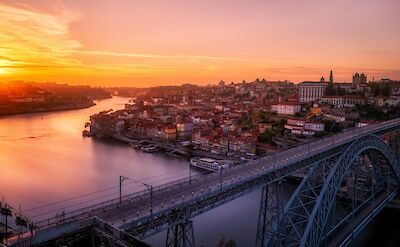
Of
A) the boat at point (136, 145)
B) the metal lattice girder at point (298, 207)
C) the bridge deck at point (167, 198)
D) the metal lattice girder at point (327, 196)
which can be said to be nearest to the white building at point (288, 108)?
the boat at point (136, 145)

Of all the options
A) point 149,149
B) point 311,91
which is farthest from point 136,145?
point 311,91

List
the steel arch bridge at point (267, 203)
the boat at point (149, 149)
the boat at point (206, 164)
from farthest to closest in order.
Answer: the boat at point (149, 149) → the boat at point (206, 164) → the steel arch bridge at point (267, 203)

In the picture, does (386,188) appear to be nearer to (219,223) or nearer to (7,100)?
(219,223)

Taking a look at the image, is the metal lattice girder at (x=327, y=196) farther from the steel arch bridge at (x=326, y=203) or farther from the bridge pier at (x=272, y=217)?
the bridge pier at (x=272, y=217)

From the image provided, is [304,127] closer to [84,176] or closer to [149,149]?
[149,149]

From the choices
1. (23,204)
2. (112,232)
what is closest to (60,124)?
(23,204)
